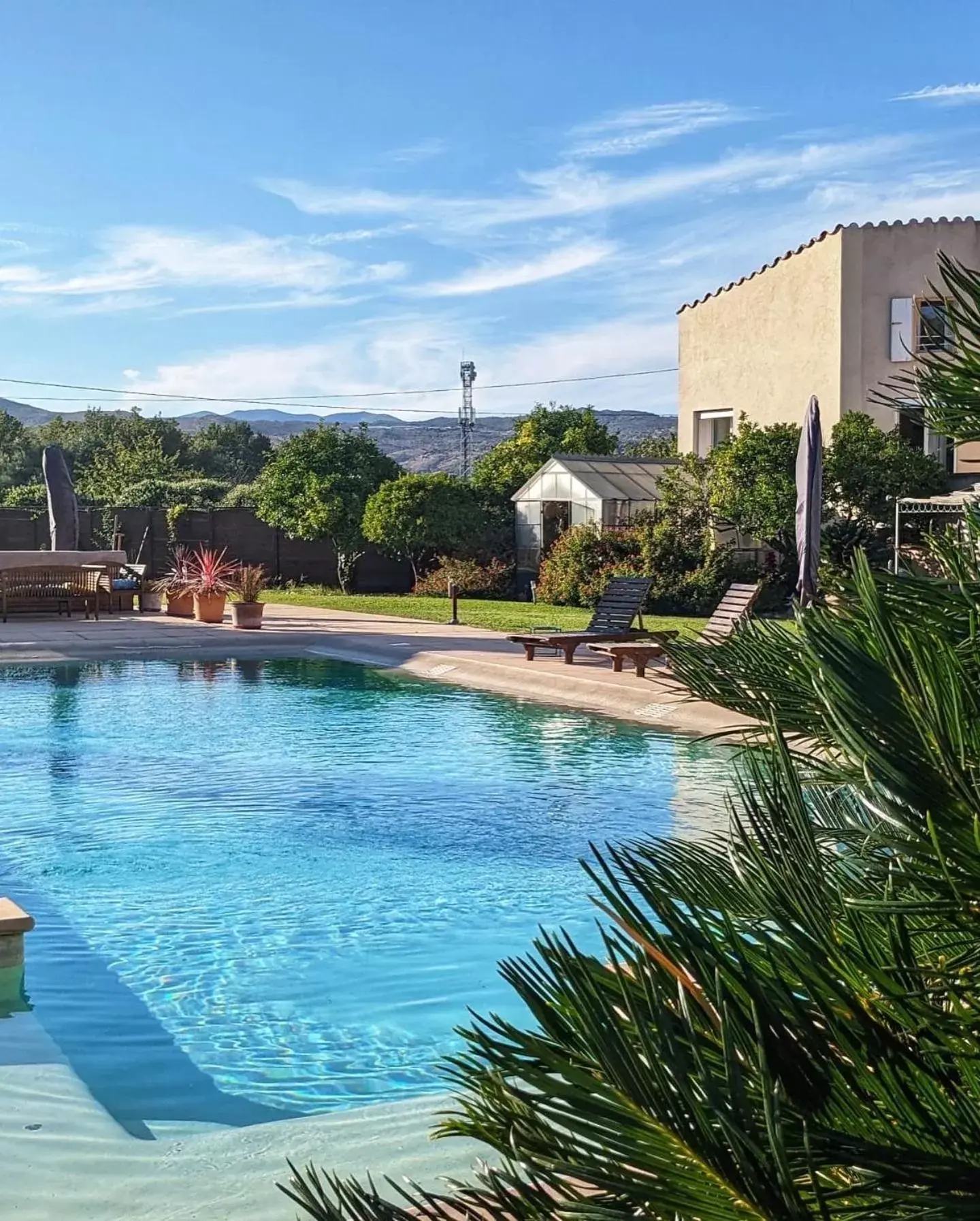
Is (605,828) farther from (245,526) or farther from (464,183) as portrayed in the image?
(464,183)

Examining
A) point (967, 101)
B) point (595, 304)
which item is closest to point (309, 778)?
point (967, 101)

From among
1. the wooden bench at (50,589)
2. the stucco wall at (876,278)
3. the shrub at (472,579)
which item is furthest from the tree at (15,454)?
the stucco wall at (876,278)

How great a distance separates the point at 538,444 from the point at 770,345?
51.0 feet

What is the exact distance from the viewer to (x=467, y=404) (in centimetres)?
6994

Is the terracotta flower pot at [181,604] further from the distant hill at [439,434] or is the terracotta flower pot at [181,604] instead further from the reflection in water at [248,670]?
the distant hill at [439,434]

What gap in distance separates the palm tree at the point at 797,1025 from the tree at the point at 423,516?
3090cm

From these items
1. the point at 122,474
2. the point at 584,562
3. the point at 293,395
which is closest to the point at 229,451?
the point at 293,395

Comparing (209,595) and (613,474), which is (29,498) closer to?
(209,595)

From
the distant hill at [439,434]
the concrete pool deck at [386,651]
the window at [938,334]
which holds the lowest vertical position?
the concrete pool deck at [386,651]

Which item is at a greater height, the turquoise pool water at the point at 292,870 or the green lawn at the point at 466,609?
the green lawn at the point at 466,609

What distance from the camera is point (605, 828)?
9.24 metres

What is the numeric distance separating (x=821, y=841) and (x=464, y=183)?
39.3 m

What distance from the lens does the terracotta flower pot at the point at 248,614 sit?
71.1 feet

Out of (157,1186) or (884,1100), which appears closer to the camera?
(884,1100)
